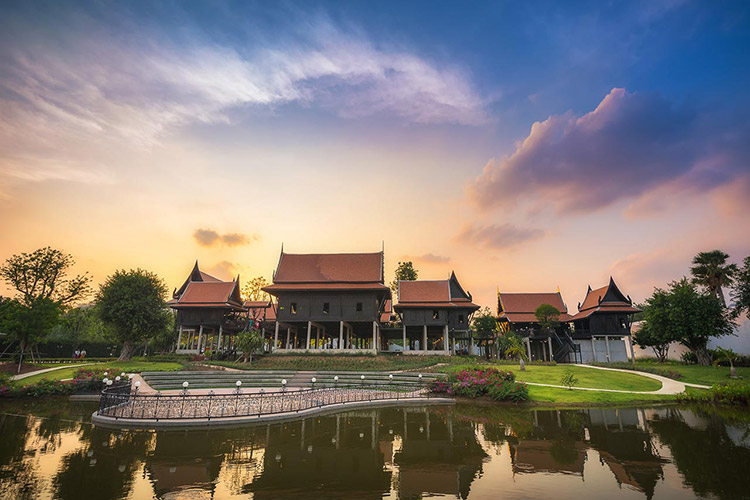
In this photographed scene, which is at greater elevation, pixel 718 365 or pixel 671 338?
pixel 671 338

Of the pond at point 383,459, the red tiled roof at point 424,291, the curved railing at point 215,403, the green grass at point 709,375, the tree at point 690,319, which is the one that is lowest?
the pond at point 383,459

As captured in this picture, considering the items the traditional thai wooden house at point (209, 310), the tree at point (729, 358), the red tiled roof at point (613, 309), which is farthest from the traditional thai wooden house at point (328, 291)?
the tree at point (729, 358)

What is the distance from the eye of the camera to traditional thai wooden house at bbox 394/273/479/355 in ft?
128

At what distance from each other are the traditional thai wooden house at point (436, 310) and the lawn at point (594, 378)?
9772 millimetres

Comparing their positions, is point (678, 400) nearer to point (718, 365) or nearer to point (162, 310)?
point (718, 365)

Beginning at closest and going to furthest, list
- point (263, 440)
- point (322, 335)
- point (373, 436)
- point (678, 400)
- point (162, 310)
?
point (263, 440) < point (373, 436) < point (678, 400) < point (162, 310) < point (322, 335)

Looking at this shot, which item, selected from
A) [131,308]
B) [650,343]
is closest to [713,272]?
[650,343]

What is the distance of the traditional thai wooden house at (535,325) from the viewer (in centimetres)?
4025

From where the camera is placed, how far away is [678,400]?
66.0 ft

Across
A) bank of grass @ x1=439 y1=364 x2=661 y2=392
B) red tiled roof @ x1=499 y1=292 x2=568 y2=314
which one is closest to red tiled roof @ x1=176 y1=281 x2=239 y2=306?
bank of grass @ x1=439 y1=364 x2=661 y2=392

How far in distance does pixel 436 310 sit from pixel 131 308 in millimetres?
30007

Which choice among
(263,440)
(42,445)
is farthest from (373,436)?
(42,445)

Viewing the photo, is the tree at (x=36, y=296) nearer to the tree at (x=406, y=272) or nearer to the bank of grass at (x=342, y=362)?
the bank of grass at (x=342, y=362)

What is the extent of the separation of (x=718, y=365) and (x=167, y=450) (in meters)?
43.4
